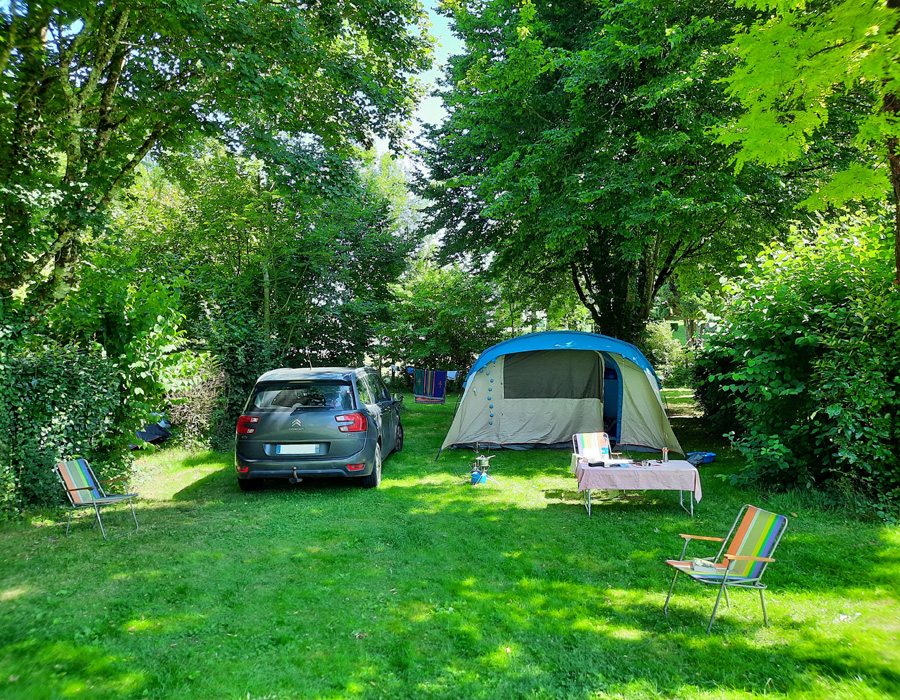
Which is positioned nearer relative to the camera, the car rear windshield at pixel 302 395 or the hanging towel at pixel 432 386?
the car rear windshield at pixel 302 395

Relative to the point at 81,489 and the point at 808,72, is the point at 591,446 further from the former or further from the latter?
the point at 81,489

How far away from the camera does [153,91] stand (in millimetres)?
8039

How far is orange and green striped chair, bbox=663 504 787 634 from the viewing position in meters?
3.66

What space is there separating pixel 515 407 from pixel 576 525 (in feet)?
15.4

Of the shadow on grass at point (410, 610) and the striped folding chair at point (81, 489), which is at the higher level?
the striped folding chair at point (81, 489)

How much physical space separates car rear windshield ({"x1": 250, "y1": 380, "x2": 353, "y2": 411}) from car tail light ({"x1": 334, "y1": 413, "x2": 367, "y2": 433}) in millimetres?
159

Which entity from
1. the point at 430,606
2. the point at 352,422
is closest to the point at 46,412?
the point at 352,422

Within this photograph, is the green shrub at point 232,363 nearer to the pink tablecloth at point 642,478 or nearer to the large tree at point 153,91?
the large tree at point 153,91

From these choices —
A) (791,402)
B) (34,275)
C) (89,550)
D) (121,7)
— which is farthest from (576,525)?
(121,7)

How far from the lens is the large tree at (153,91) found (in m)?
6.50

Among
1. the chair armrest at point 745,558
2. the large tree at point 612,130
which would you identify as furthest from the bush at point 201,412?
the chair armrest at point 745,558

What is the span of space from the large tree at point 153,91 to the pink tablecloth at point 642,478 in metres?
6.14

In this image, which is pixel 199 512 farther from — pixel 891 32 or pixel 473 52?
pixel 473 52

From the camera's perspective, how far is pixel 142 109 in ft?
26.8
